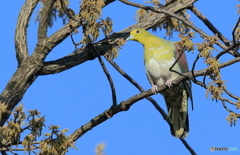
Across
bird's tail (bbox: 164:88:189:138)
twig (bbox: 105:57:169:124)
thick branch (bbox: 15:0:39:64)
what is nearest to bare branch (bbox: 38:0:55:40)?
thick branch (bbox: 15:0:39:64)

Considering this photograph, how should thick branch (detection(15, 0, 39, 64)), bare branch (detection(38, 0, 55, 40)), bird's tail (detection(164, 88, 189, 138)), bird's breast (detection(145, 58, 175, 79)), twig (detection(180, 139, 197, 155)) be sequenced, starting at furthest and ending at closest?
bird's tail (detection(164, 88, 189, 138)) < bird's breast (detection(145, 58, 175, 79)) < thick branch (detection(15, 0, 39, 64)) < bare branch (detection(38, 0, 55, 40)) < twig (detection(180, 139, 197, 155))

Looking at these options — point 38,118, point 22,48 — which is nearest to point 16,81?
point 22,48

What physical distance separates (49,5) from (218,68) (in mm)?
2550

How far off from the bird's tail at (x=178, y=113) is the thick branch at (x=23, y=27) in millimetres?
1966

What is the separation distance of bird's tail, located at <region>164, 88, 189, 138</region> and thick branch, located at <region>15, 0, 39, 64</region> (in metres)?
1.97

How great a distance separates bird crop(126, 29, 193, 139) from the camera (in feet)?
Answer: 21.2

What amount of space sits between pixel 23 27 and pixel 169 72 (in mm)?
1907

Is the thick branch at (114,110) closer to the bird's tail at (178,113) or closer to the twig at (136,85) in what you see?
the twig at (136,85)

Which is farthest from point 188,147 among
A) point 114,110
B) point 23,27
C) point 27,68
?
point 23,27

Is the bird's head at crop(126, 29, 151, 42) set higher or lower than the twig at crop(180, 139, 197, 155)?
higher

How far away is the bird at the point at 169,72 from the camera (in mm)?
6457

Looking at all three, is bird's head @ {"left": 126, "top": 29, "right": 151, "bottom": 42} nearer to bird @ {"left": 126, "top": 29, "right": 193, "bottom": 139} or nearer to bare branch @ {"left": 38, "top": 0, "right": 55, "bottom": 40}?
bird @ {"left": 126, "top": 29, "right": 193, "bottom": 139}

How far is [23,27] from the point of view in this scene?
635cm

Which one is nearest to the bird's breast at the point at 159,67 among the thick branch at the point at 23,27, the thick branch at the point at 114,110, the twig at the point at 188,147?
the twig at the point at 188,147
